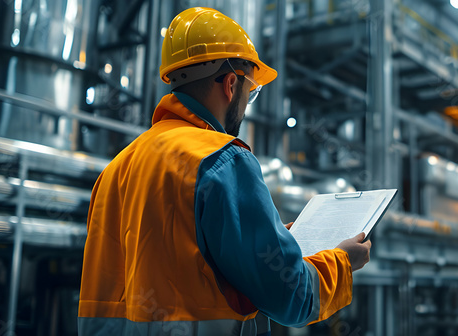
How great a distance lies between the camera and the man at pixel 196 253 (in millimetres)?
894

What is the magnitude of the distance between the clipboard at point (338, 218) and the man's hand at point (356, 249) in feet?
0.09

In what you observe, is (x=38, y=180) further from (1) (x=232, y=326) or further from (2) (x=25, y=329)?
(1) (x=232, y=326)

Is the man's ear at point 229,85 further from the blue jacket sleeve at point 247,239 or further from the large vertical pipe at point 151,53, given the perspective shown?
the large vertical pipe at point 151,53

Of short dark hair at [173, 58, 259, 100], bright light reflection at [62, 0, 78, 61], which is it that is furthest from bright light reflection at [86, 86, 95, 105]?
short dark hair at [173, 58, 259, 100]

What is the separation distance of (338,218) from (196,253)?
17.8 inches

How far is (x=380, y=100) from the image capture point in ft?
17.8

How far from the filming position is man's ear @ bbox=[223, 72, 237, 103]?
1.12 m

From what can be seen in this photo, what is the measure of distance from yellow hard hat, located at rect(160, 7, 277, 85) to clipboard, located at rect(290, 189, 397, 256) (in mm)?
405

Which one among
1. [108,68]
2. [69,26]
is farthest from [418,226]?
[69,26]

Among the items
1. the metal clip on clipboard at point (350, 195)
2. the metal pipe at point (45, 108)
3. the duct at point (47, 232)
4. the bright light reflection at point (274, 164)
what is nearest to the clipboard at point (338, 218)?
the metal clip on clipboard at point (350, 195)

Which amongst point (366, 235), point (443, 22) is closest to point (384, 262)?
point (366, 235)

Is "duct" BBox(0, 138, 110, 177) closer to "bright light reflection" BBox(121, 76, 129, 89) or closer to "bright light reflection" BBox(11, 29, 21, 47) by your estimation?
"bright light reflection" BBox(11, 29, 21, 47)

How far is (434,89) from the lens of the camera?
8.16 meters

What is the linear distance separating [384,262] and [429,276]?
99 cm
